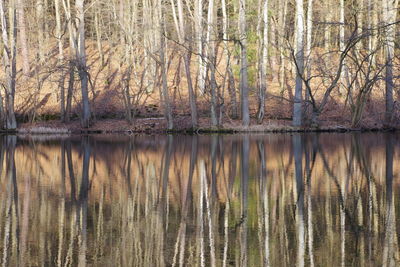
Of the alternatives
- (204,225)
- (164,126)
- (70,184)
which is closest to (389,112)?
(164,126)

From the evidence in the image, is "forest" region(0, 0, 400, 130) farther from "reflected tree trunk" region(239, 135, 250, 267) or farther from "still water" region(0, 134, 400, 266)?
"still water" region(0, 134, 400, 266)

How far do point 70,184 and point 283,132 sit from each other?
73.2 feet

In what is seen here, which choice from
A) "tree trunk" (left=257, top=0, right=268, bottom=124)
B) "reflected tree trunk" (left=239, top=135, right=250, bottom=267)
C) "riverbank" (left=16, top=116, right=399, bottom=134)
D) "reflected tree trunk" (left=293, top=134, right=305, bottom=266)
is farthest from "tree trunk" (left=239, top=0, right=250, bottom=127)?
"reflected tree trunk" (left=293, top=134, right=305, bottom=266)

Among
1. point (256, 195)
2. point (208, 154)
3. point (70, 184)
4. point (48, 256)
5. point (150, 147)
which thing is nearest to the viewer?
point (48, 256)

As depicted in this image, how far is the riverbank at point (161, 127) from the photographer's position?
37.1m

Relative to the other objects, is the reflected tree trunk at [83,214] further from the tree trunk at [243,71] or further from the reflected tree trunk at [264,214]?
the tree trunk at [243,71]

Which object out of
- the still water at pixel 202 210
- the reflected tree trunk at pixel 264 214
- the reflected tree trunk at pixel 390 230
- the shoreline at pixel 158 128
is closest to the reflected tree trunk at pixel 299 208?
the still water at pixel 202 210

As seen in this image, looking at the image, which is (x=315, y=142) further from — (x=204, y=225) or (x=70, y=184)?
(x=204, y=225)

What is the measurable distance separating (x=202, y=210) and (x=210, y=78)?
33.2 meters

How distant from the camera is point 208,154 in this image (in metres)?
23.4

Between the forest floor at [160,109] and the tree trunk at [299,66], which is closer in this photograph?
the tree trunk at [299,66]

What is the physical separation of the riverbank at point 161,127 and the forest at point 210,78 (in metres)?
0.14

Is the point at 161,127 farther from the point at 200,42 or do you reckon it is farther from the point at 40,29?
the point at 40,29

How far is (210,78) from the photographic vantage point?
44.8m
